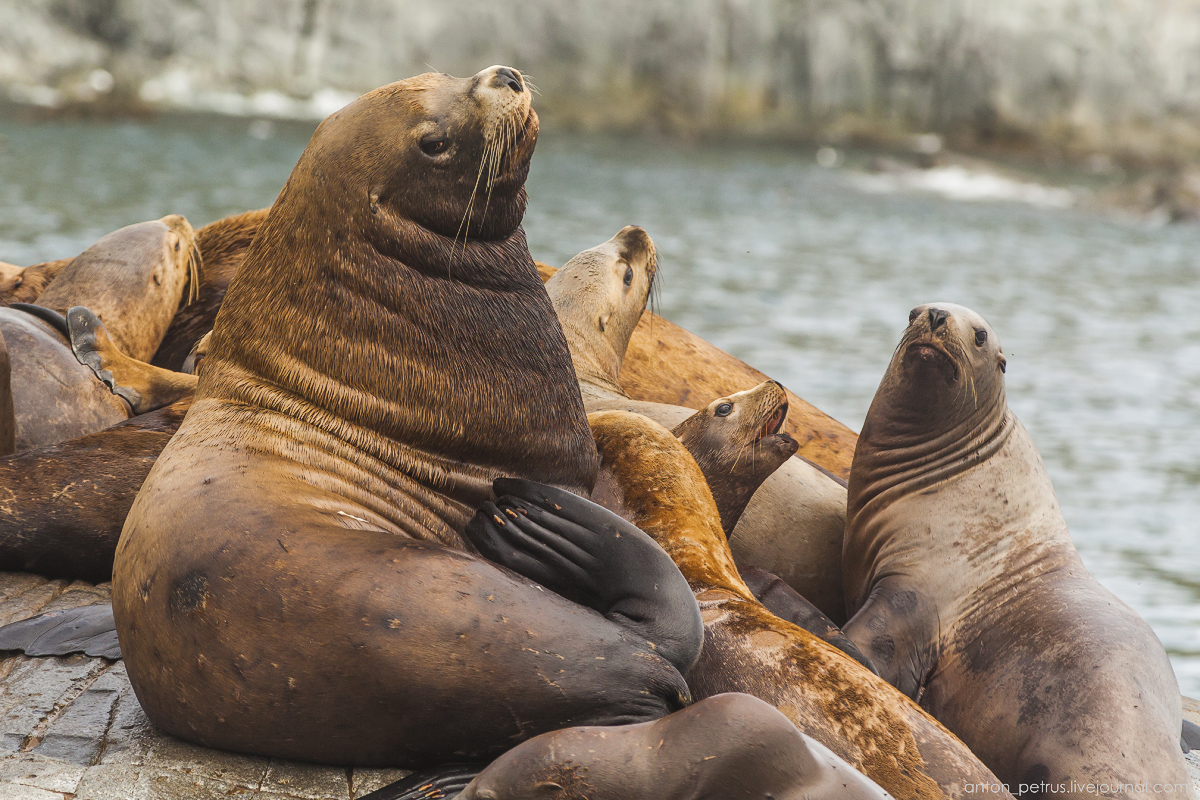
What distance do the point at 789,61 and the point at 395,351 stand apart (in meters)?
44.1

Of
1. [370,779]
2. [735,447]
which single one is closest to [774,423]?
[735,447]

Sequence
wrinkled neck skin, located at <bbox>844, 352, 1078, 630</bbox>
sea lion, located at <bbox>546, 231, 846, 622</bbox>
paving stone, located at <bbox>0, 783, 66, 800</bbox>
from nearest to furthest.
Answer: paving stone, located at <bbox>0, 783, 66, 800</bbox> < wrinkled neck skin, located at <bbox>844, 352, 1078, 630</bbox> < sea lion, located at <bbox>546, 231, 846, 622</bbox>

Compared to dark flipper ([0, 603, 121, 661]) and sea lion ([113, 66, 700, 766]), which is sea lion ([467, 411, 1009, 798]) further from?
dark flipper ([0, 603, 121, 661])

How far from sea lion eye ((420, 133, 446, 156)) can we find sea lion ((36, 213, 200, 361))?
124 inches

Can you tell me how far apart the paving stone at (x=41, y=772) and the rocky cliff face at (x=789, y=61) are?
39957 mm

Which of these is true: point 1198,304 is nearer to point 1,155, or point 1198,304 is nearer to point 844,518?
point 844,518

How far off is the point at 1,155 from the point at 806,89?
2737cm

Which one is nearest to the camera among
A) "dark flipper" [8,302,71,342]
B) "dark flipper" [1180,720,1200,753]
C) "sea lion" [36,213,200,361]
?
"dark flipper" [1180,720,1200,753]

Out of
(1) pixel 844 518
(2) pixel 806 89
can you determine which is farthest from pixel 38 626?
(2) pixel 806 89

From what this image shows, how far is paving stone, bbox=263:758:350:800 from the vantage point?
2770 millimetres

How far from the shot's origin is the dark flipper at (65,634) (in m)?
3.60

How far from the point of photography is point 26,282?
21.4ft

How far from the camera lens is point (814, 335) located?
1748 centimetres

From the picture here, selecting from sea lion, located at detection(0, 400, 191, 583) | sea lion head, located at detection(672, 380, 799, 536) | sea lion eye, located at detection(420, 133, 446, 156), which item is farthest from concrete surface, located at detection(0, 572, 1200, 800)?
sea lion head, located at detection(672, 380, 799, 536)
